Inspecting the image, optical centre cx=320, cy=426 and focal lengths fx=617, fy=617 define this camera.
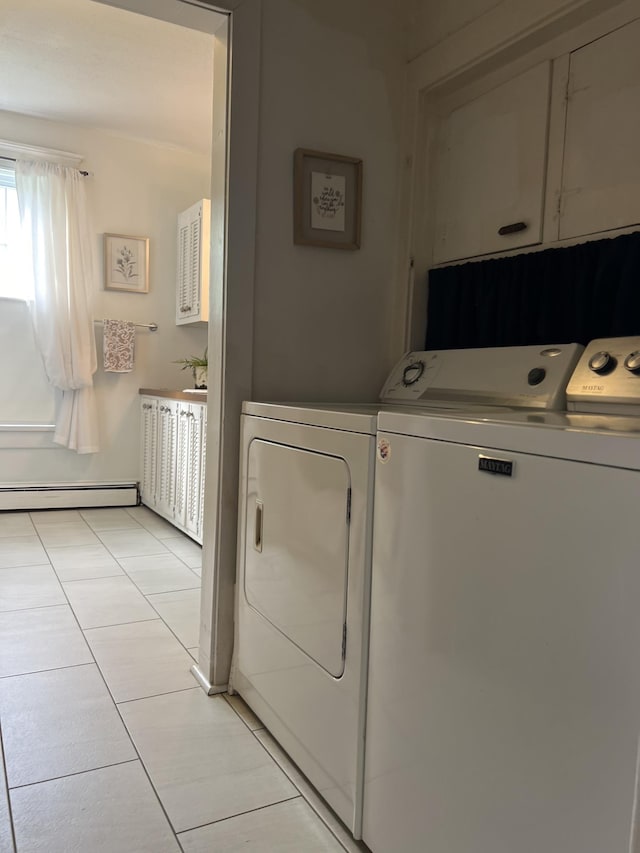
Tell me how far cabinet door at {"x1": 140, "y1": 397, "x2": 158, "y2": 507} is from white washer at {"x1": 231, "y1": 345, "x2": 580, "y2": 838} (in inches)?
95.7

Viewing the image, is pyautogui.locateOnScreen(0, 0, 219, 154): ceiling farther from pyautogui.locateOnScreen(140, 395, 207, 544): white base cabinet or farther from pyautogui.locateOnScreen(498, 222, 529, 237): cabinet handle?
pyautogui.locateOnScreen(498, 222, 529, 237): cabinet handle

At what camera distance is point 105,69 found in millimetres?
3293

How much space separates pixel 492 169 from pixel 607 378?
0.80m

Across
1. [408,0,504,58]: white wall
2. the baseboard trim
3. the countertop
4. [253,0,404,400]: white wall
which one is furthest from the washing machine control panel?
the countertop

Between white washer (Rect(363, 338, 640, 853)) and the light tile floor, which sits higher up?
white washer (Rect(363, 338, 640, 853))

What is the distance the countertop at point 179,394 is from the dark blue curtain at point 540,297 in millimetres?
1607

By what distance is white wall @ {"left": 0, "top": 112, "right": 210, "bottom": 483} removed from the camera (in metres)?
4.18

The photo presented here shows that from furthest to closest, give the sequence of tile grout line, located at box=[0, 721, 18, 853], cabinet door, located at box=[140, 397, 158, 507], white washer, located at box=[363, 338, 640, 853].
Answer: cabinet door, located at box=[140, 397, 158, 507], tile grout line, located at box=[0, 721, 18, 853], white washer, located at box=[363, 338, 640, 853]

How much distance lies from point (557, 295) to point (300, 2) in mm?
1180

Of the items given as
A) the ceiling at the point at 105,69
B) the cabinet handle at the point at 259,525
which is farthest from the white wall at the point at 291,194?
the ceiling at the point at 105,69

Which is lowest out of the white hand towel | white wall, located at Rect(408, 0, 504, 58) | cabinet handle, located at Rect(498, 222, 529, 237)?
the white hand towel

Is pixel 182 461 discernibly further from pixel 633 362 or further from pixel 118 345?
pixel 633 362

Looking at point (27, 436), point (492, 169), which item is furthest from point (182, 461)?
point (492, 169)

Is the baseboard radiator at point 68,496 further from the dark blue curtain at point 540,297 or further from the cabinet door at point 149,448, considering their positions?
the dark blue curtain at point 540,297
